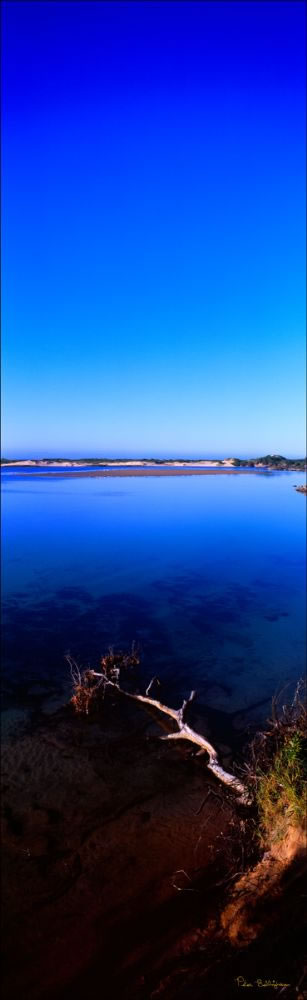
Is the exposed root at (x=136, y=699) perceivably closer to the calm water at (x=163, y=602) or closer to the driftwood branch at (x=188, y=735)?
the driftwood branch at (x=188, y=735)

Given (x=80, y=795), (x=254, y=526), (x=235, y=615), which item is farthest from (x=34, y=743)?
(x=254, y=526)

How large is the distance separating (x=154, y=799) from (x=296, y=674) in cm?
544

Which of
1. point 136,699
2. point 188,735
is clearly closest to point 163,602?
point 136,699

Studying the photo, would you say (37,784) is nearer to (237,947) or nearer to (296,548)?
(237,947)

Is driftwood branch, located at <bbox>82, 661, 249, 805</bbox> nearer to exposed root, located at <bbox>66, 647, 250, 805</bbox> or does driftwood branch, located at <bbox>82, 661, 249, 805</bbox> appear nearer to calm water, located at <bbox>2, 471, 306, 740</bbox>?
exposed root, located at <bbox>66, 647, 250, 805</bbox>

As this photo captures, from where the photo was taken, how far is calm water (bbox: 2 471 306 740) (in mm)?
10867

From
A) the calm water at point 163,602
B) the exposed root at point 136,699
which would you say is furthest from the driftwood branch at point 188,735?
the calm water at point 163,602

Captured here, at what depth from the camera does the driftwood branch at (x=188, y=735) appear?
246 inches

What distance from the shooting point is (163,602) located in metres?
16.9

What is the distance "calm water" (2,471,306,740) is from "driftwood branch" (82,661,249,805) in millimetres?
815

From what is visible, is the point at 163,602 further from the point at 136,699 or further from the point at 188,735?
the point at 188,735

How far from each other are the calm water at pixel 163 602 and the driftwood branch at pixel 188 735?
2.67ft

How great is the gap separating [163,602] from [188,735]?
8927mm

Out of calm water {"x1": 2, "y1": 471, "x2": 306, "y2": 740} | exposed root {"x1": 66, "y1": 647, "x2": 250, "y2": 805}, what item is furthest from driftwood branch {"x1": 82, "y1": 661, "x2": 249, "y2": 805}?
calm water {"x1": 2, "y1": 471, "x2": 306, "y2": 740}
